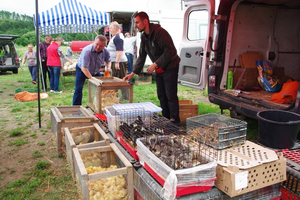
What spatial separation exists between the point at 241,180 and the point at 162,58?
2491 millimetres

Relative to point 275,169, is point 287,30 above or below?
above

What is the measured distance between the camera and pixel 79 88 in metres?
5.32

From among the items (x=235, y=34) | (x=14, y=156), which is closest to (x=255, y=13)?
(x=235, y=34)

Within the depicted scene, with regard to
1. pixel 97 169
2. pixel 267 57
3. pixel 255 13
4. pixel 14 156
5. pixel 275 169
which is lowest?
pixel 14 156

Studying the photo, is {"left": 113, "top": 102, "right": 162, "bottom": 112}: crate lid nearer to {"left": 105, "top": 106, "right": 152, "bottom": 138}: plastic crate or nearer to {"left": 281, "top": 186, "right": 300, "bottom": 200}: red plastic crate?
{"left": 105, "top": 106, "right": 152, "bottom": 138}: plastic crate

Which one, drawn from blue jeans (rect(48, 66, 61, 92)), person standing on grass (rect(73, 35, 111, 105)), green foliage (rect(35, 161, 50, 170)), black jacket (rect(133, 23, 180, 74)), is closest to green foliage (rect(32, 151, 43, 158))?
green foliage (rect(35, 161, 50, 170))

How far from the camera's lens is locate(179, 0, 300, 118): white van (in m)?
4.62

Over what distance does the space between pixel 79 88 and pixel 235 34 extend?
3.48 meters

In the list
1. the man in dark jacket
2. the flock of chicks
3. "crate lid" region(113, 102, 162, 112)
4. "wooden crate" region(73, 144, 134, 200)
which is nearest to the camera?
"wooden crate" region(73, 144, 134, 200)

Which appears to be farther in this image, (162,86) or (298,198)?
(162,86)

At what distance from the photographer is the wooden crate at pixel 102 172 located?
2.20m

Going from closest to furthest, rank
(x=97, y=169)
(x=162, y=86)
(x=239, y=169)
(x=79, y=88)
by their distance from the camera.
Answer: (x=239, y=169), (x=97, y=169), (x=162, y=86), (x=79, y=88)

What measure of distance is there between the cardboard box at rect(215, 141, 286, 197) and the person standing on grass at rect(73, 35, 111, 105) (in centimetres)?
347

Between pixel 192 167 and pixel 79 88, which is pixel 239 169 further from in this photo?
pixel 79 88
